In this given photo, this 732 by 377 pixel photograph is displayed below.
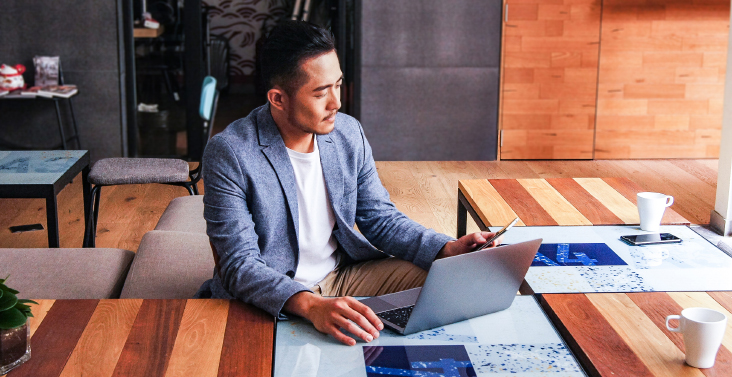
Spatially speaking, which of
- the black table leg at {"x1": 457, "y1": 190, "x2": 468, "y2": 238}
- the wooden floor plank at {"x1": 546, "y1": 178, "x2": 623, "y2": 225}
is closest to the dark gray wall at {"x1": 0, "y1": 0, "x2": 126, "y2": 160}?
the black table leg at {"x1": 457, "y1": 190, "x2": 468, "y2": 238}

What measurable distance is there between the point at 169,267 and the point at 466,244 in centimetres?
107

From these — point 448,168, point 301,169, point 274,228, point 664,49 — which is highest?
point 664,49

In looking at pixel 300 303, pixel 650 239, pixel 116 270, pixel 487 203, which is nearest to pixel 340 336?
pixel 300 303

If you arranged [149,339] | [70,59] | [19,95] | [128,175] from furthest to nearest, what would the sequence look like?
[70,59], [19,95], [128,175], [149,339]

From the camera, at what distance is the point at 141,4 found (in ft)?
18.8

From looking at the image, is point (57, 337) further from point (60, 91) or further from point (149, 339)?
point (60, 91)

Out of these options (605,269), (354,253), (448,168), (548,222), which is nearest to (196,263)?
(354,253)

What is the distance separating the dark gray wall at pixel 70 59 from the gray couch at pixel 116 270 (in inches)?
125

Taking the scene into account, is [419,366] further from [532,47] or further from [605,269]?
[532,47]

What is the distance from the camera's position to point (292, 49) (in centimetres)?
175

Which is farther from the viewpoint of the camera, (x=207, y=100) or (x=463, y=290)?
(x=207, y=100)

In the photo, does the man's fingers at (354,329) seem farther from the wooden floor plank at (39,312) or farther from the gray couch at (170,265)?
the gray couch at (170,265)

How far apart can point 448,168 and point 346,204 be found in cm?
376

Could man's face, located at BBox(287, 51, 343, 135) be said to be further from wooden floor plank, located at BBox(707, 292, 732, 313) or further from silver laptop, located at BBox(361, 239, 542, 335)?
wooden floor plank, located at BBox(707, 292, 732, 313)
